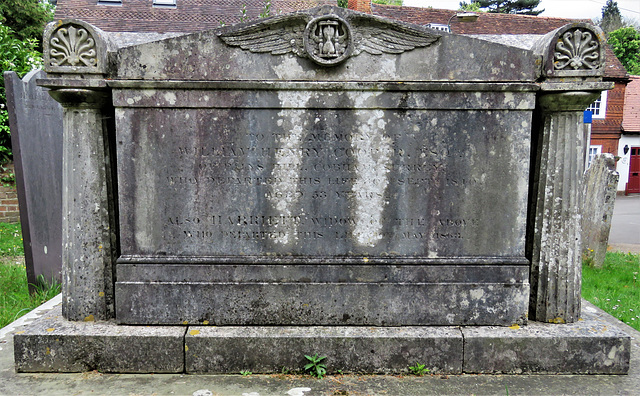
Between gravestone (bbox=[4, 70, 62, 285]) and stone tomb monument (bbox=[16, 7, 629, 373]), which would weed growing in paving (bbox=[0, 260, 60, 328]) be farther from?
stone tomb monument (bbox=[16, 7, 629, 373])

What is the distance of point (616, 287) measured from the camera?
5.71m

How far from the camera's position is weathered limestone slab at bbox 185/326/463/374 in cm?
307

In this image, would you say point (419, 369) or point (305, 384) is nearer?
point (305, 384)

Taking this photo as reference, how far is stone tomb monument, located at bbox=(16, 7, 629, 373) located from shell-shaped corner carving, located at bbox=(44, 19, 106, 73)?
0.06m

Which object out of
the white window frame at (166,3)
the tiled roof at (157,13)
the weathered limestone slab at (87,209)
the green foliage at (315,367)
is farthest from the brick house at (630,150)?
the weathered limestone slab at (87,209)

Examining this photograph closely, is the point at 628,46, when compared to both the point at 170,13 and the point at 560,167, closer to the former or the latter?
the point at 170,13

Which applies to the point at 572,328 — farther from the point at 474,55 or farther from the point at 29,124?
the point at 29,124

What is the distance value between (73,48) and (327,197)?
202cm

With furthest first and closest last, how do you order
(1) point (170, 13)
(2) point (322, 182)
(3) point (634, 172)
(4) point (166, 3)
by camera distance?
(3) point (634, 172) < (4) point (166, 3) < (1) point (170, 13) < (2) point (322, 182)

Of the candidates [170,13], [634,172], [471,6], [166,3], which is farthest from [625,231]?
[471,6]

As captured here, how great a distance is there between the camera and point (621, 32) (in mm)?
33125

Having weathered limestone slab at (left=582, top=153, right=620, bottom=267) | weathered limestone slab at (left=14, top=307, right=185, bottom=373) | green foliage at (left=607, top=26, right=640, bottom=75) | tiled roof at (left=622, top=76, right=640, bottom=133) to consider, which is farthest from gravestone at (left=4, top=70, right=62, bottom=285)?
green foliage at (left=607, top=26, right=640, bottom=75)

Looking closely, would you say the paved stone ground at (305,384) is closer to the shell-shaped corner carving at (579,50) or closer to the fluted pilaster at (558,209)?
the fluted pilaster at (558,209)

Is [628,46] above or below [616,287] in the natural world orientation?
above
